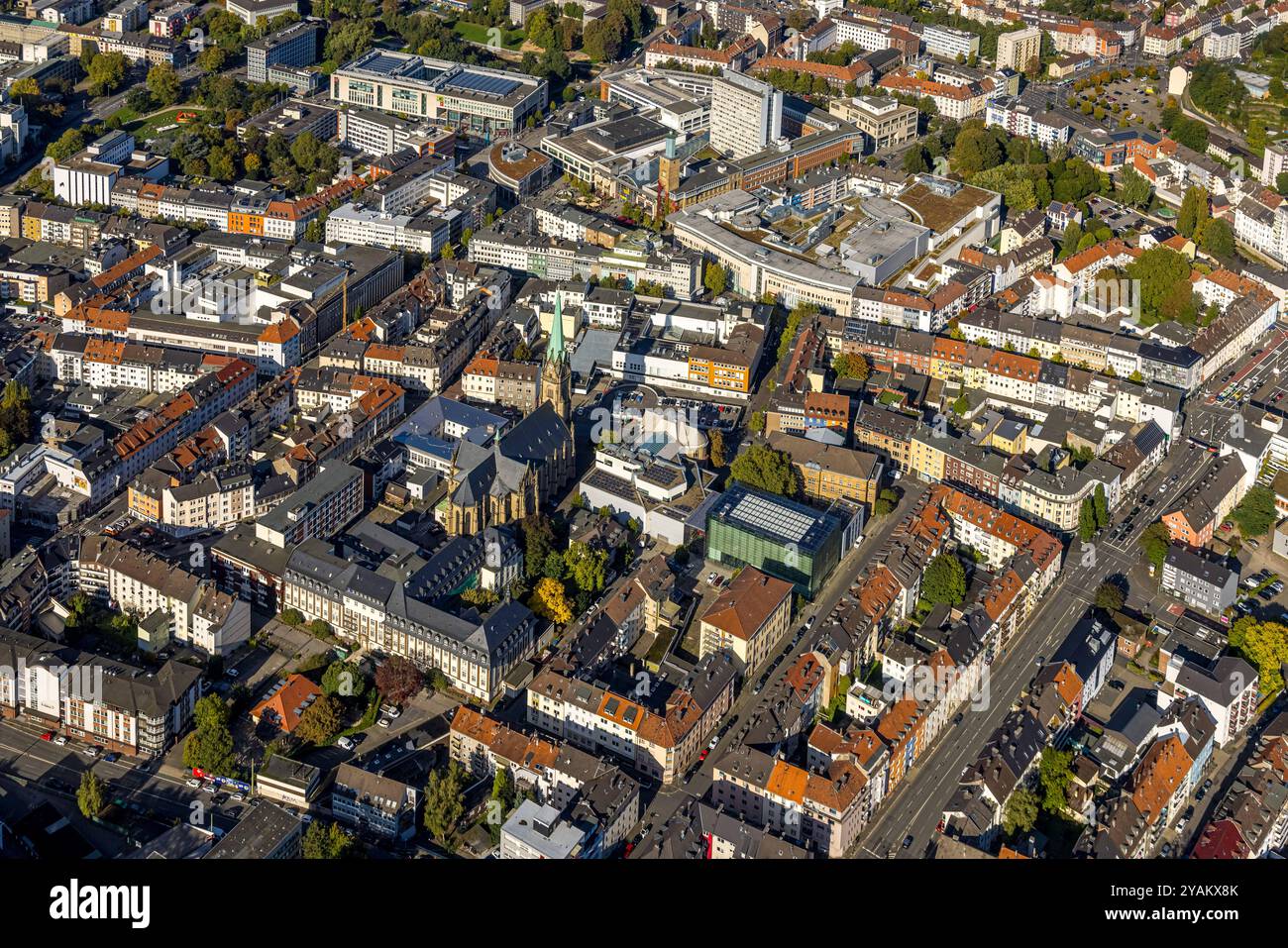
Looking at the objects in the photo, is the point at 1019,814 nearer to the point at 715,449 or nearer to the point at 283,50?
the point at 715,449

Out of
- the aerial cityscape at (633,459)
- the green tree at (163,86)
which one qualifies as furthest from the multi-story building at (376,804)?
the green tree at (163,86)

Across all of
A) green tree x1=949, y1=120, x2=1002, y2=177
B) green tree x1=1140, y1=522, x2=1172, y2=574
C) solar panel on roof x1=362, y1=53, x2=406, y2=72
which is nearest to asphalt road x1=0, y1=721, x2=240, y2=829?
green tree x1=1140, y1=522, x2=1172, y2=574

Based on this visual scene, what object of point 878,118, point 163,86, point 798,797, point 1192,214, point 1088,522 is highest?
point 1192,214

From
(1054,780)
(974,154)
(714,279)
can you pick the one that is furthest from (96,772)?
(974,154)

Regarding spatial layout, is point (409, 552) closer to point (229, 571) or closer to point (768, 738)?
point (229, 571)

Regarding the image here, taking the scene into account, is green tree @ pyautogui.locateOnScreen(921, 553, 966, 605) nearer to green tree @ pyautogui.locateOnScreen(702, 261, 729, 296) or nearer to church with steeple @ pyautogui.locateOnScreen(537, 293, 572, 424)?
church with steeple @ pyautogui.locateOnScreen(537, 293, 572, 424)

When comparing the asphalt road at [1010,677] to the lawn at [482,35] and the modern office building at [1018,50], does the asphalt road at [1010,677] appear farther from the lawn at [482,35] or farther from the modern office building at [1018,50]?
the lawn at [482,35]
